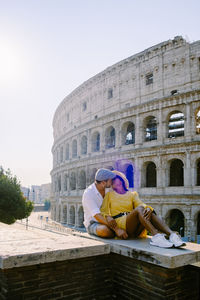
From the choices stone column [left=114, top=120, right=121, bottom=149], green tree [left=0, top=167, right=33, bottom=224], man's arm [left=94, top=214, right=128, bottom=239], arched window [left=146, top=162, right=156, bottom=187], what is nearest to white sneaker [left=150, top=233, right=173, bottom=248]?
man's arm [left=94, top=214, right=128, bottom=239]

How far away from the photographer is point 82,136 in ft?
87.0

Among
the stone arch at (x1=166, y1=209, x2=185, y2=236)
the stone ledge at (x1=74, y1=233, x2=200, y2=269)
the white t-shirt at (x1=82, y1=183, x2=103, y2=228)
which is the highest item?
the white t-shirt at (x1=82, y1=183, x2=103, y2=228)

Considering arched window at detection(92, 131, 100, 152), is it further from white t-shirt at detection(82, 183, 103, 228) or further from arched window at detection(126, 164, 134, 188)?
white t-shirt at detection(82, 183, 103, 228)

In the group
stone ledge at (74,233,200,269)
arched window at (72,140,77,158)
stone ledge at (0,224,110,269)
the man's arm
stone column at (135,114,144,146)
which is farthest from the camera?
arched window at (72,140,77,158)

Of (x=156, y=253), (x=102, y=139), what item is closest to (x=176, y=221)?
(x=102, y=139)

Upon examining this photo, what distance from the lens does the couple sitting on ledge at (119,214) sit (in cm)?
336

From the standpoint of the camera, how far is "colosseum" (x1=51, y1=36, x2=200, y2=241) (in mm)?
17781

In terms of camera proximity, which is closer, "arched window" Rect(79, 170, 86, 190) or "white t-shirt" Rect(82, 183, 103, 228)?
"white t-shirt" Rect(82, 183, 103, 228)

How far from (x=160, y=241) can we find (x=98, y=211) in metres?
0.98

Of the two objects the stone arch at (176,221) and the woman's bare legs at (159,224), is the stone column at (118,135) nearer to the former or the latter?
the stone arch at (176,221)

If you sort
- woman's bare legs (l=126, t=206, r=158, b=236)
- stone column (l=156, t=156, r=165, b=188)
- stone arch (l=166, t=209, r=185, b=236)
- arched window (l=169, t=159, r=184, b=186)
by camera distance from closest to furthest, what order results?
woman's bare legs (l=126, t=206, r=158, b=236), stone column (l=156, t=156, r=165, b=188), stone arch (l=166, t=209, r=185, b=236), arched window (l=169, t=159, r=184, b=186)

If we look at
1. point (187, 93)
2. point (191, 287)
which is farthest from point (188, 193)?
point (191, 287)

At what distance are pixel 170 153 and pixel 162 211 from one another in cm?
399

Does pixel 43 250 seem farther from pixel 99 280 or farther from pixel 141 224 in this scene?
pixel 141 224
